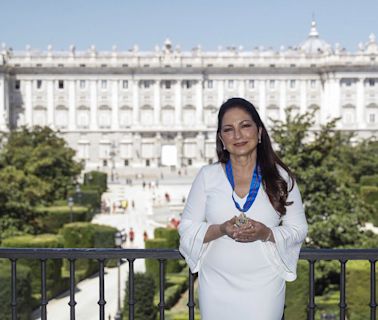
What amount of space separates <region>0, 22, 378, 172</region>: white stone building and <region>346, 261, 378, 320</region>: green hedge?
185 feet

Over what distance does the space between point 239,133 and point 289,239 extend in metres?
0.59

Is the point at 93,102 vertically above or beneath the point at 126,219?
above

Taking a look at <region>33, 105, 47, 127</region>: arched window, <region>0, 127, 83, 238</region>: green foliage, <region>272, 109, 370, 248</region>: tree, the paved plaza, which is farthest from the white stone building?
<region>272, 109, 370, 248</region>: tree

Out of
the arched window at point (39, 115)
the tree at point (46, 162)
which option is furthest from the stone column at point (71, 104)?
the tree at point (46, 162)

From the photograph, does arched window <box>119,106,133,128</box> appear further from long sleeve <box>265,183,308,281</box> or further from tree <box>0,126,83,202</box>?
long sleeve <box>265,183,308,281</box>

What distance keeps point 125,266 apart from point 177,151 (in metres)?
47.3

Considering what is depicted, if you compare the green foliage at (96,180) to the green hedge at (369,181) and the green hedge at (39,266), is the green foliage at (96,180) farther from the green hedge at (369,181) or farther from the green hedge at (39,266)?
the green hedge at (39,266)

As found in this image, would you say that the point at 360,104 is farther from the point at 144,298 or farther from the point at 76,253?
the point at 76,253

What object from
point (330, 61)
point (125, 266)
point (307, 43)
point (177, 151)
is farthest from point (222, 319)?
point (307, 43)

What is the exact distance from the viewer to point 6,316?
1438cm

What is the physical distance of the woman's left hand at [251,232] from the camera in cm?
403

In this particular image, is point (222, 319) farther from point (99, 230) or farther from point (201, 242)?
point (99, 230)

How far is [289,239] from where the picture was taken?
4.21m

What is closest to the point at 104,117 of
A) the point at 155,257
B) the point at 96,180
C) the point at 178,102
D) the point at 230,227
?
the point at 178,102
